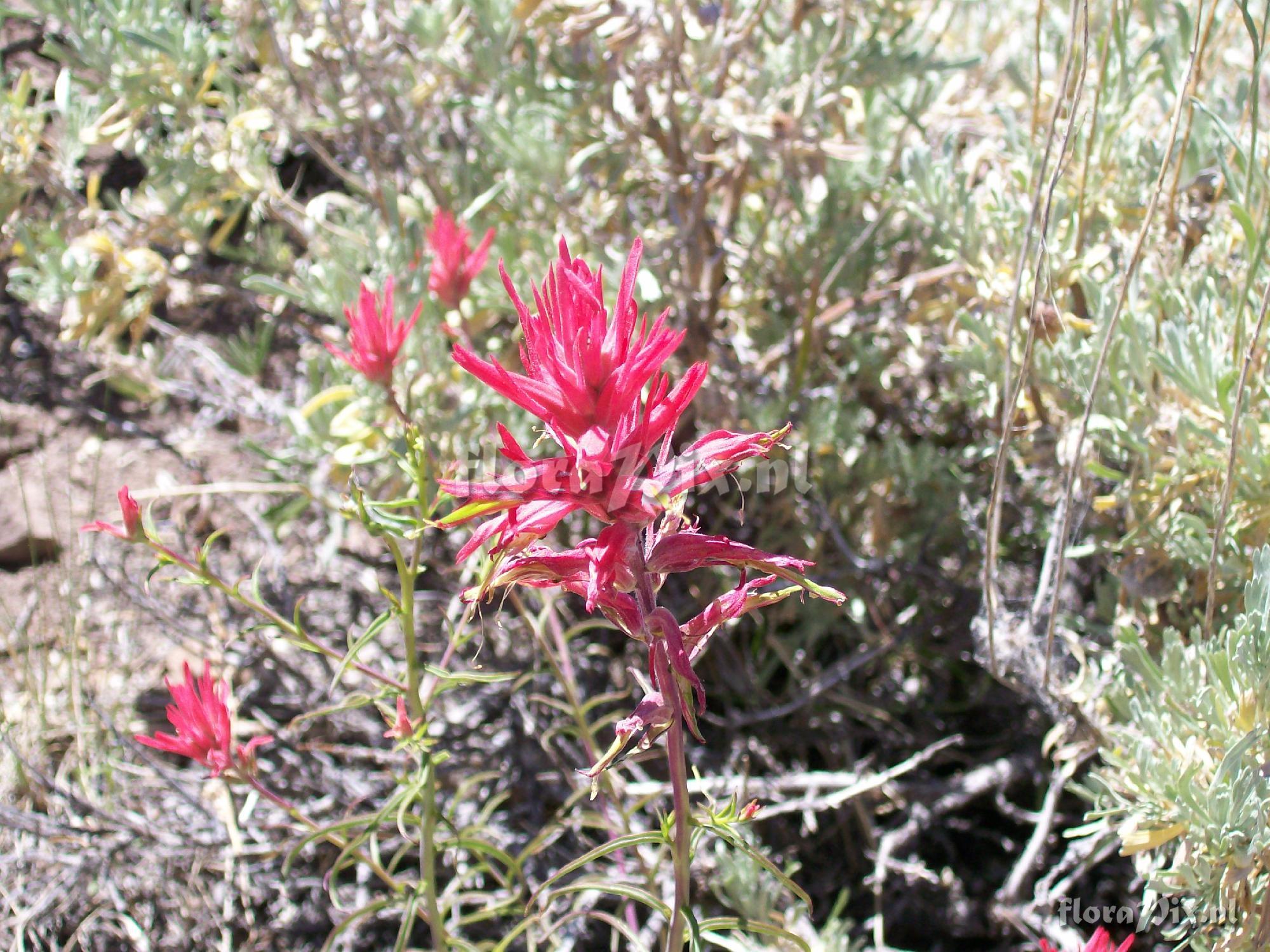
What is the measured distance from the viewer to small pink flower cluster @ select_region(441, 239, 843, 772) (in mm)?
722

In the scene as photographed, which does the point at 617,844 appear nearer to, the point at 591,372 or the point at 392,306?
Result: the point at 591,372

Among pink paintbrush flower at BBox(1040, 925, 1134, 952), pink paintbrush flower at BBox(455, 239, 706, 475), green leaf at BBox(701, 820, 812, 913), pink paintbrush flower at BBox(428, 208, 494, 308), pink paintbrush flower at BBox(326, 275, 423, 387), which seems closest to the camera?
pink paintbrush flower at BBox(455, 239, 706, 475)

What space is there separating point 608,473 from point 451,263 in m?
0.80

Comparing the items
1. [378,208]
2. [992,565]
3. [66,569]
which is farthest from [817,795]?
[66,569]

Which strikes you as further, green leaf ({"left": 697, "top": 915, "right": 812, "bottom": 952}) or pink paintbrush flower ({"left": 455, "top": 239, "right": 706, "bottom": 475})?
green leaf ({"left": 697, "top": 915, "right": 812, "bottom": 952})

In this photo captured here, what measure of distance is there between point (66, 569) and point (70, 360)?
2.13ft

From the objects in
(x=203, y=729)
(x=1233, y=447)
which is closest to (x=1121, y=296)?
Answer: (x=1233, y=447)

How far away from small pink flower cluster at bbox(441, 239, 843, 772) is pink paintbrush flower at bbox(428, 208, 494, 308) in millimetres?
678

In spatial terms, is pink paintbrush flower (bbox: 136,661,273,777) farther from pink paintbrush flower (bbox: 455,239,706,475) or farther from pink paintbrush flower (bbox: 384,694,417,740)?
pink paintbrush flower (bbox: 455,239,706,475)

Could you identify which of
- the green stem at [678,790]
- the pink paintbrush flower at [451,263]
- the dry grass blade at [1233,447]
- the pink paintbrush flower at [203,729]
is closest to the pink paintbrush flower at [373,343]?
the pink paintbrush flower at [451,263]

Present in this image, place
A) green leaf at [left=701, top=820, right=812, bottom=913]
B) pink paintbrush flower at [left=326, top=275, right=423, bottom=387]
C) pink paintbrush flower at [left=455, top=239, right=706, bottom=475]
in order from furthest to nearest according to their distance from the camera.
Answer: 1. pink paintbrush flower at [left=326, top=275, right=423, bottom=387]
2. green leaf at [left=701, top=820, right=812, bottom=913]
3. pink paintbrush flower at [left=455, top=239, right=706, bottom=475]

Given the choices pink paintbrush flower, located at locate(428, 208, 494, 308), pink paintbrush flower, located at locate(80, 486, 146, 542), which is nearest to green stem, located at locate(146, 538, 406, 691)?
pink paintbrush flower, located at locate(80, 486, 146, 542)

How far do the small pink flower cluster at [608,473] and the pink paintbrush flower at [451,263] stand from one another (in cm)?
68

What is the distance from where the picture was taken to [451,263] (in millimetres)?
1427
